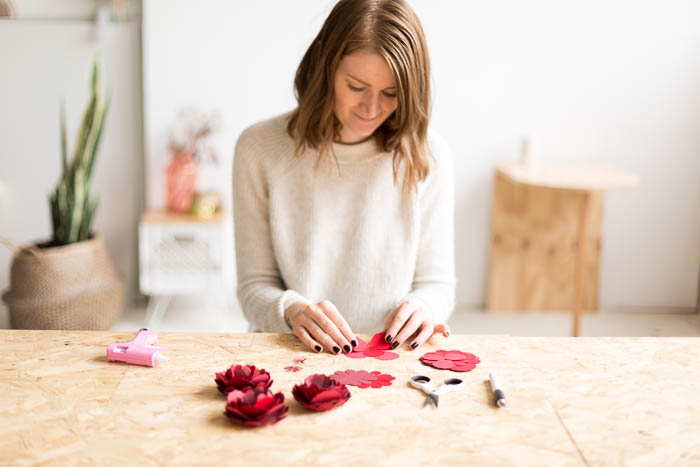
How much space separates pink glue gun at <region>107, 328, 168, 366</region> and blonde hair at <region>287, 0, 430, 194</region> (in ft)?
2.02

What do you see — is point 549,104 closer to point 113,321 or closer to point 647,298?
point 647,298

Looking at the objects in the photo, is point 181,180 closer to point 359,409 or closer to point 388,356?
point 388,356

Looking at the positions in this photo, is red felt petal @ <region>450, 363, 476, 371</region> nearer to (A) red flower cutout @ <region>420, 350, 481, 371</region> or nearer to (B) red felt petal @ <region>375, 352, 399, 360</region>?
(A) red flower cutout @ <region>420, 350, 481, 371</region>

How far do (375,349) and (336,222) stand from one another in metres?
0.47

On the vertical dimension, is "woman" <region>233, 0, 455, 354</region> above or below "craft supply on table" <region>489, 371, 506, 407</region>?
above

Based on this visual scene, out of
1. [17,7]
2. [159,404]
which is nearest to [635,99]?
[17,7]

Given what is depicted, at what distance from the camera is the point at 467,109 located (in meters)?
3.71

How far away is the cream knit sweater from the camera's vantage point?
178 centimetres

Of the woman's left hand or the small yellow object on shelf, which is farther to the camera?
the small yellow object on shelf

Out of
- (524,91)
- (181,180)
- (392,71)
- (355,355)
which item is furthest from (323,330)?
(524,91)

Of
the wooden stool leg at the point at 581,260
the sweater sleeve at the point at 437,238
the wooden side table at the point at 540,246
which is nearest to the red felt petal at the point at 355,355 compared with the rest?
the sweater sleeve at the point at 437,238

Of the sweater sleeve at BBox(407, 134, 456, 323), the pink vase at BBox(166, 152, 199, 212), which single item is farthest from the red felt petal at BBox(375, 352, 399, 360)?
the pink vase at BBox(166, 152, 199, 212)

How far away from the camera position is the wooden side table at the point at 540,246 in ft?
12.5

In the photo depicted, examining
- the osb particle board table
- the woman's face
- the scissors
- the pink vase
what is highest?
the woman's face
